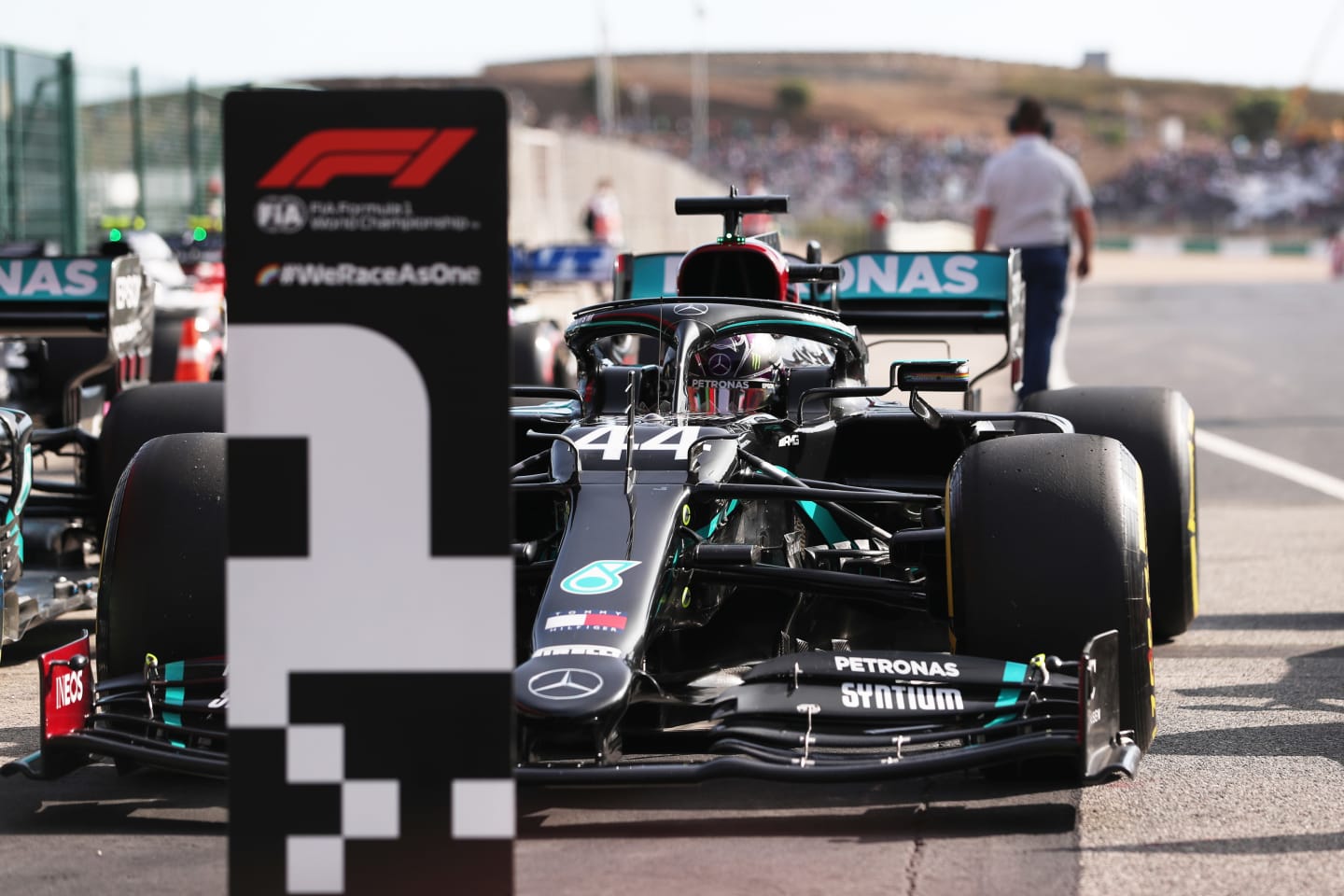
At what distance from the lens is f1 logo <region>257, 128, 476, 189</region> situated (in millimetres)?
3260

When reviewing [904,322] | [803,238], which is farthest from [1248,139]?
[904,322]

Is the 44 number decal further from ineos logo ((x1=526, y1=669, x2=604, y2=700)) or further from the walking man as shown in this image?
the walking man

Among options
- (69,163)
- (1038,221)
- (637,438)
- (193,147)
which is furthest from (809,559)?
(193,147)

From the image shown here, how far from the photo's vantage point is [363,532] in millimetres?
3256

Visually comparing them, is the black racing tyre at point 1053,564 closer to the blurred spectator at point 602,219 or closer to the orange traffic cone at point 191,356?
the orange traffic cone at point 191,356

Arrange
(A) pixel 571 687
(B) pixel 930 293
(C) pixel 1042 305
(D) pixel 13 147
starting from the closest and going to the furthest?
(A) pixel 571 687
(B) pixel 930 293
(C) pixel 1042 305
(D) pixel 13 147

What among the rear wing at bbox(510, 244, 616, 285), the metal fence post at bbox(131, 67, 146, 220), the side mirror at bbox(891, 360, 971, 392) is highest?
the metal fence post at bbox(131, 67, 146, 220)

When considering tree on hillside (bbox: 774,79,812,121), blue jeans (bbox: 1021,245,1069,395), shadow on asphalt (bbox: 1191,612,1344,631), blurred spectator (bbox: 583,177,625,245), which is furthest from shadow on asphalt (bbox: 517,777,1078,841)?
tree on hillside (bbox: 774,79,812,121)

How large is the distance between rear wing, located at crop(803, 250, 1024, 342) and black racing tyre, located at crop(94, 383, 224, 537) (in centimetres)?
264

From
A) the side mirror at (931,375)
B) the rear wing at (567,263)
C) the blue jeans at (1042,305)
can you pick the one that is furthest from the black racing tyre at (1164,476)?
the rear wing at (567,263)

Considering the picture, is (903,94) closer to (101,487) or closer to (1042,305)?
(1042,305)

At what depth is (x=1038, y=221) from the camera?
35.3 feet

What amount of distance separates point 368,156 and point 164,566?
220 centimetres

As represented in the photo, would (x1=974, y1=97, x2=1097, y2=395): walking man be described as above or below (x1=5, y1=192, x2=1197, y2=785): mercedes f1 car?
above
